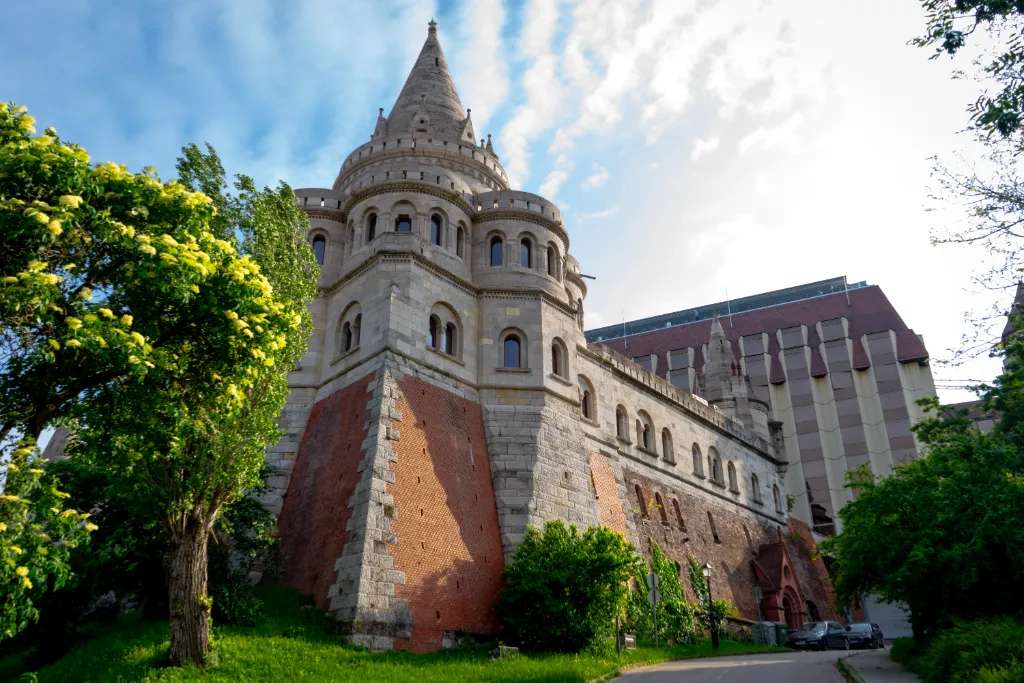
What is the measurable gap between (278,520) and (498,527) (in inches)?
249

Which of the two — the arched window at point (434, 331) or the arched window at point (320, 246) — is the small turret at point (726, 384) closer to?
the arched window at point (434, 331)

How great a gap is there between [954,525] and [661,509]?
14788mm

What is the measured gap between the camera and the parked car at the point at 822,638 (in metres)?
30.2

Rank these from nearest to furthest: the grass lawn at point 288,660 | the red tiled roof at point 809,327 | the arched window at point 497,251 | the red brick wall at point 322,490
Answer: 1. the grass lawn at point 288,660
2. the red brick wall at point 322,490
3. the arched window at point 497,251
4. the red tiled roof at point 809,327

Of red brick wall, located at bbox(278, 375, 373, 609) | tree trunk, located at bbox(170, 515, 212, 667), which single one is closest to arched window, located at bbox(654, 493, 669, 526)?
red brick wall, located at bbox(278, 375, 373, 609)

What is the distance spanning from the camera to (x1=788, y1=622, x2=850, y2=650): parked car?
30234mm

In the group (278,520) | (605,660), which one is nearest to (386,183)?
(278,520)

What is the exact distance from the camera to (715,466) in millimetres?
39188

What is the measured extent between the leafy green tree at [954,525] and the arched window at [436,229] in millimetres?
16063

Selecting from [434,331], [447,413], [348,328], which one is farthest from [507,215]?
[447,413]

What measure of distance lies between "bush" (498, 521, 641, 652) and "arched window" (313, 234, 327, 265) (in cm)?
1321

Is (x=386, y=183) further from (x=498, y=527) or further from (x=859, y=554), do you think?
(x=859, y=554)

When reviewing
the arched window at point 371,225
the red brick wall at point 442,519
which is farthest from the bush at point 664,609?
the arched window at point 371,225

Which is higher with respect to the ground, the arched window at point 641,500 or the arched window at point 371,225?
the arched window at point 371,225
